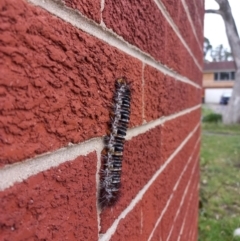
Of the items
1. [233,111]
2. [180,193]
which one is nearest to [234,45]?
[233,111]

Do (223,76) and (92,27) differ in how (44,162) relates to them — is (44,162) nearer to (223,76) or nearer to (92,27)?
(92,27)

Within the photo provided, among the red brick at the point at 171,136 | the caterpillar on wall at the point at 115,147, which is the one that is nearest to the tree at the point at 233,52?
the red brick at the point at 171,136

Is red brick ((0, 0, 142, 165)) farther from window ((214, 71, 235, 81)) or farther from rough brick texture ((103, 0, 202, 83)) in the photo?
window ((214, 71, 235, 81))

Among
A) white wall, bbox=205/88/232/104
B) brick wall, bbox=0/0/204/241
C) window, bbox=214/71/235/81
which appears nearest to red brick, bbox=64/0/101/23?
brick wall, bbox=0/0/204/241

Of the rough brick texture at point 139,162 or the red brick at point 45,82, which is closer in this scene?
the red brick at point 45,82

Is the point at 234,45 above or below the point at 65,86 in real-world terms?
above

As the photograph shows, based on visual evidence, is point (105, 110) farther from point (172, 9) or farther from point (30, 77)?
point (172, 9)

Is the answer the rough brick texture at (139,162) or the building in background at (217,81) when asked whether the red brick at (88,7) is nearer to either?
the rough brick texture at (139,162)
